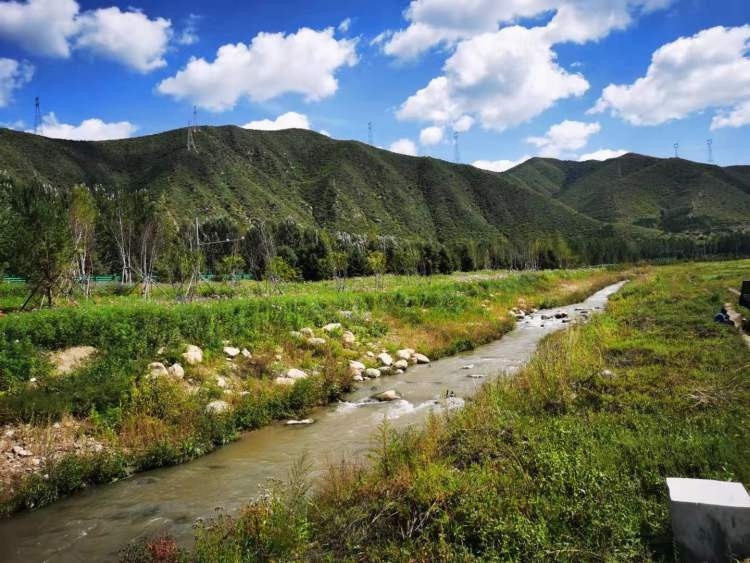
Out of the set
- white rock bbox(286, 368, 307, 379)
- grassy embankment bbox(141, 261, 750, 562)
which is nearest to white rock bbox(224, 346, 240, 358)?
white rock bbox(286, 368, 307, 379)

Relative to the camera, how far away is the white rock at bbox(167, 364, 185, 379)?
1503cm

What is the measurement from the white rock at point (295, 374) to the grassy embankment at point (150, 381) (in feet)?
1.92

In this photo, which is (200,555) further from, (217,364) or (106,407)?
(217,364)

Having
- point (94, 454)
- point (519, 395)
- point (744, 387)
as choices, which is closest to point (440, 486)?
point (519, 395)

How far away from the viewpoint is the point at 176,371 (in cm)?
1515

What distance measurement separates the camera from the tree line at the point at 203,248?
2312 centimetres

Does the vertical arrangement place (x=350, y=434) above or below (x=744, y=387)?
below

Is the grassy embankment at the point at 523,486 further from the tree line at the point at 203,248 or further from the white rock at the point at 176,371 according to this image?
the tree line at the point at 203,248

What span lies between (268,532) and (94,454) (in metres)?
6.64

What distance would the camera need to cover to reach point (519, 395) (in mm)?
11312

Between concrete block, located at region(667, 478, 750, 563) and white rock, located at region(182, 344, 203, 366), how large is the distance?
14521mm

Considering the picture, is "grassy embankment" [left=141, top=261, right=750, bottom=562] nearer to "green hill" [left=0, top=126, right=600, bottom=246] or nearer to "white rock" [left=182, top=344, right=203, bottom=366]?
"white rock" [left=182, top=344, right=203, bottom=366]

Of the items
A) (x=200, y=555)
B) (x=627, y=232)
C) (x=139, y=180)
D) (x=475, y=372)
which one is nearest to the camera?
(x=200, y=555)

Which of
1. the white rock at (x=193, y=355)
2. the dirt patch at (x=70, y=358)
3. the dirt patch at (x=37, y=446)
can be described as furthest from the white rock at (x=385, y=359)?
the dirt patch at (x=37, y=446)
